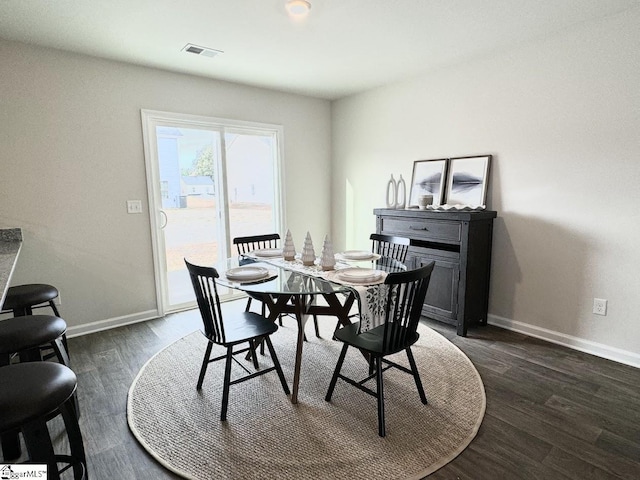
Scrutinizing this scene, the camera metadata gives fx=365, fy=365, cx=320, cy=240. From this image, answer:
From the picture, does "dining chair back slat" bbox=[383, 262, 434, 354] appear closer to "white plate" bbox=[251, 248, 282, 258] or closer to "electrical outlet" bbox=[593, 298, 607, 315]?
"white plate" bbox=[251, 248, 282, 258]

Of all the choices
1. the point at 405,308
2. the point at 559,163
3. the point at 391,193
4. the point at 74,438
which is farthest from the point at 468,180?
the point at 74,438

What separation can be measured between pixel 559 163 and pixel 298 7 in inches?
91.3

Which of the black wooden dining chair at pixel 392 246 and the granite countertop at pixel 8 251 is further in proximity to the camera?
the black wooden dining chair at pixel 392 246

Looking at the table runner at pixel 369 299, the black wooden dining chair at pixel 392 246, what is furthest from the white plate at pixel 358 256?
the table runner at pixel 369 299

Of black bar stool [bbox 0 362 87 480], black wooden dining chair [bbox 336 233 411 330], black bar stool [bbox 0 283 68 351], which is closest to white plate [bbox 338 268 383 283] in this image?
black wooden dining chair [bbox 336 233 411 330]

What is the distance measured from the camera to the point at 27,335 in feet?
5.75

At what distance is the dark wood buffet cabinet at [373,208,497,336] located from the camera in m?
3.15

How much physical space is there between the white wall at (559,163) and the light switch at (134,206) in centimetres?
295

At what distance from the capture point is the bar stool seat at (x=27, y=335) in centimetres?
169

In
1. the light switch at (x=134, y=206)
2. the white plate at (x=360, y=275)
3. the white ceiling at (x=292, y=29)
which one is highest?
the white ceiling at (x=292, y=29)

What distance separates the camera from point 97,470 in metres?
1.73

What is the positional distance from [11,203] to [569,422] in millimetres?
4247

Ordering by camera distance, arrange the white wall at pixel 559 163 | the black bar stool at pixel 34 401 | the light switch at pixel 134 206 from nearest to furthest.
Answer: the black bar stool at pixel 34 401 < the white wall at pixel 559 163 < the light switch at pixel 134 206

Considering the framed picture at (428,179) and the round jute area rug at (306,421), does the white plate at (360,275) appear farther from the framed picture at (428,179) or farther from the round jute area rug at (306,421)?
the framed picture at (428,179)
